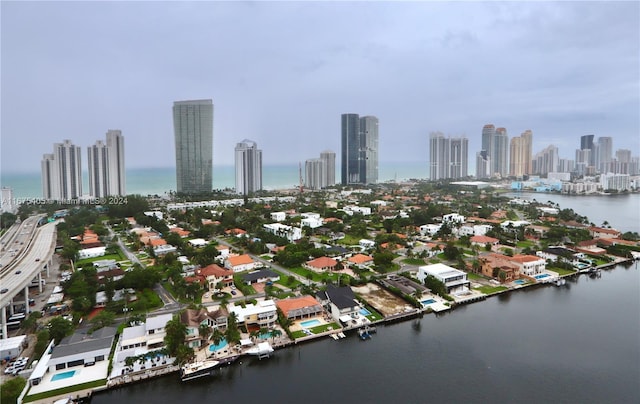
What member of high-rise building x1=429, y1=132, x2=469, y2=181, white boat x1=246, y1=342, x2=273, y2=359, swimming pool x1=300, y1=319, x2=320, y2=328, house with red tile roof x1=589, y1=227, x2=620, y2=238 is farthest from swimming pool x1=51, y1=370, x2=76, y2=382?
high-rise building x1=429, y1=132, x2=469, y2=181

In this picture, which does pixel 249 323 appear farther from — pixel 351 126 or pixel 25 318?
pixel 351 126

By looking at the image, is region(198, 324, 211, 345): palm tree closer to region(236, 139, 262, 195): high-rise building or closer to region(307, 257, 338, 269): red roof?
region(307, 257, 338, 269): red roof

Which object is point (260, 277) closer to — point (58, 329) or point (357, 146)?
point (58, 329)

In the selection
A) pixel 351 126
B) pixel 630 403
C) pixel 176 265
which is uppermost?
pixel 351 126

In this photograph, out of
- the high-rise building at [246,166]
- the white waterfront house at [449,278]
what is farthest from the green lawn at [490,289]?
the high-rise building at [246,166]

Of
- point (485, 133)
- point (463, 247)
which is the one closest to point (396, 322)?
point (463, 247)

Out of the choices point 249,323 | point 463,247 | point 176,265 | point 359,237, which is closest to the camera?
point 249,323
